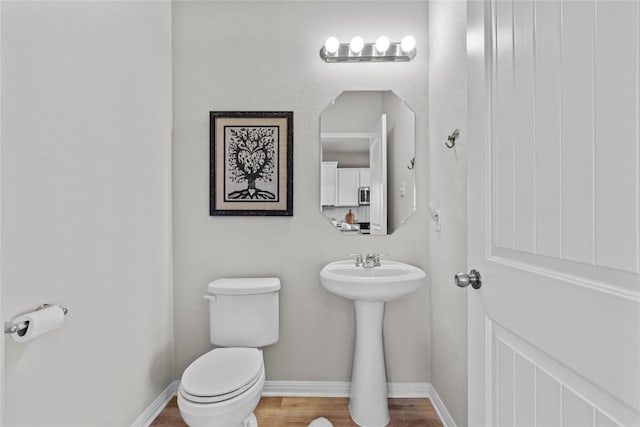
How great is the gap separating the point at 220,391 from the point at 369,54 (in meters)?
1.90

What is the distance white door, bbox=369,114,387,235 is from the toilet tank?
73 cm

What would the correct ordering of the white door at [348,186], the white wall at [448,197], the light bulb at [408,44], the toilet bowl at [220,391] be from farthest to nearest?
the white door at [348,186] → the light bulb at [408,44] → the white wall at [448,197] → the toilet bowl at [220,391]

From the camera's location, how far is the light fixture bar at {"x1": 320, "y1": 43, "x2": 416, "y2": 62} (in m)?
2.24

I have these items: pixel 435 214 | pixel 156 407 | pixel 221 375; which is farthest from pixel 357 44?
pixel 156 407

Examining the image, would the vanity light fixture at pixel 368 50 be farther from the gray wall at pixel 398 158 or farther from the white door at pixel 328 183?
the white door at pixel 328 183

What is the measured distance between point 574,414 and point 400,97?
194cm

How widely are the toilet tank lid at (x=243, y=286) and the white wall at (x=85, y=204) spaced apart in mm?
328

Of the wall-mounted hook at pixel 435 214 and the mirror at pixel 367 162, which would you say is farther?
the mirror at pixel 367 162

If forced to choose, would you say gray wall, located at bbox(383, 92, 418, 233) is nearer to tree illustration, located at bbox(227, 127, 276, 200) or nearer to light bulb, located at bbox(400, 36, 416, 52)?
light bulb, located at bbox(400, 36, 416, 52)

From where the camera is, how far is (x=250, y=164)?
2.33 m

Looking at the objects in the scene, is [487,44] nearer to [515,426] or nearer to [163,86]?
[515,426]

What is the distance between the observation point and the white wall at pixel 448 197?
174 centimetres

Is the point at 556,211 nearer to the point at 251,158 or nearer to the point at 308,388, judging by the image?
the point at 251,158

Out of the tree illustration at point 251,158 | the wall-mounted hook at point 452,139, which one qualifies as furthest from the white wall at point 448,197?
the tree illustration at point 251,158
